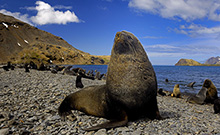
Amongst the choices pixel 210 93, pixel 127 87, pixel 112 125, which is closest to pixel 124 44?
pixel 127 87

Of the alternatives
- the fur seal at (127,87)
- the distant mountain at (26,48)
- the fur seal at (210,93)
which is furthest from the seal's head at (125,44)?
the distant mountain at (26,48)

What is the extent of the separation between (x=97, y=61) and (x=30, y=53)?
245 feet

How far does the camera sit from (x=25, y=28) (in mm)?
144125

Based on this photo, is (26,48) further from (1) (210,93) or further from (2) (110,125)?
(2) (110,125)

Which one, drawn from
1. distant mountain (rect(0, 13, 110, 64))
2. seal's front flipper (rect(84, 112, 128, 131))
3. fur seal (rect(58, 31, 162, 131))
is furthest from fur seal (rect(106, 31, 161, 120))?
distant mountain (rect(0, 13, 110, 64))

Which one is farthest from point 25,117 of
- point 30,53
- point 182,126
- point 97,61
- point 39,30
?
point 39,30

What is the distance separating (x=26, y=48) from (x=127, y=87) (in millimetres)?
118359

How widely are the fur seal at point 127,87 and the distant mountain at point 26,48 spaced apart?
9039cm

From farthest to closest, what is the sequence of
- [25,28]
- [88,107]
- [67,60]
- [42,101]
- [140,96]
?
[25,28]
[67,60]
[42,101]
[88,107]
[140,96]

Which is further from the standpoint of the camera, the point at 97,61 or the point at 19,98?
the point at 97,61

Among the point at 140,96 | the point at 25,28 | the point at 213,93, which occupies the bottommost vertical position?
the point at 213,93

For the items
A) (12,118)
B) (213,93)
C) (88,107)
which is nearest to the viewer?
(12,118)

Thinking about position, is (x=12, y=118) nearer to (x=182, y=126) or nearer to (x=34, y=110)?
(x=34, y=110)

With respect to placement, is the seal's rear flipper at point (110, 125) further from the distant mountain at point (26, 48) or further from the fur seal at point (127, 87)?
the distant mountain at point (26, 48)
